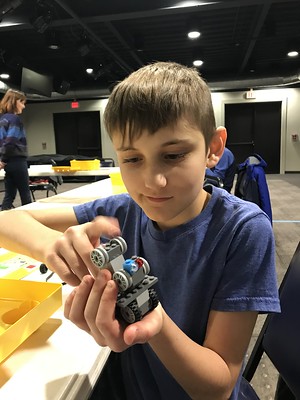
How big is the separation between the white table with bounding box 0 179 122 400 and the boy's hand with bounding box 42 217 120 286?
0.13m

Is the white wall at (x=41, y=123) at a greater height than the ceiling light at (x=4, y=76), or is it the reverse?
the ceiling light at (x=4, y=76)

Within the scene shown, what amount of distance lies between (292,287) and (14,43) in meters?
8.88

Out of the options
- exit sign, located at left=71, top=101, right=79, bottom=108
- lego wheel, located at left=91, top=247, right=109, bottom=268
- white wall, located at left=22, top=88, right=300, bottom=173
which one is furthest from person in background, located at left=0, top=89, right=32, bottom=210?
exit sign, located at left=71, top=101, right=79, bottom=108

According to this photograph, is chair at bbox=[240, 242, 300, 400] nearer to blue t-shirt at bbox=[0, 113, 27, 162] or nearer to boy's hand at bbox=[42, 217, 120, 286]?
boy's hand at bbox=[42, 217, 120, 286]

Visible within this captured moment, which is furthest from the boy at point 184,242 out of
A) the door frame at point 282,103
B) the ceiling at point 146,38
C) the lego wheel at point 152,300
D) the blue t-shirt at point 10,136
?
the door frame at point 282,103

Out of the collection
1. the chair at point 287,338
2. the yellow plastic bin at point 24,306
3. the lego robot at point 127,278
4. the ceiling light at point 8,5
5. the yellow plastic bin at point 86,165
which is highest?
the ceiling light at point 8,5

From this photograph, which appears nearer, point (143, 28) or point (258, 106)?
point (143, 28)

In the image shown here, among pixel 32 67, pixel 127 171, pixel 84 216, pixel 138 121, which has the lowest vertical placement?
pixel 84 216

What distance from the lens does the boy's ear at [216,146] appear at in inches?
32.8

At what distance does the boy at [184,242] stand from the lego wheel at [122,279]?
0.57 ft

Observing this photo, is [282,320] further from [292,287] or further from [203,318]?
[203,318]

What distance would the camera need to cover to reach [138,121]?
721 mm

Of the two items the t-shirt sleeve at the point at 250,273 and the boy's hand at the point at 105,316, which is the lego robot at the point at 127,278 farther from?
the t-shirt sleeve at the point at 250,273

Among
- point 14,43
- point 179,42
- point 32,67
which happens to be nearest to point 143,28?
point 179,42
